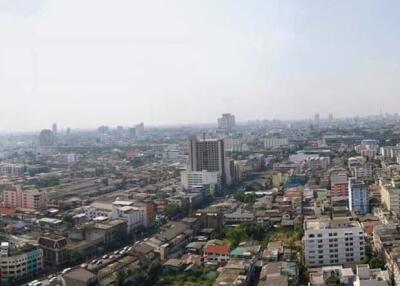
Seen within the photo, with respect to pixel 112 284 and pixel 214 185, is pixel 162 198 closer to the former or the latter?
pixel 214 185

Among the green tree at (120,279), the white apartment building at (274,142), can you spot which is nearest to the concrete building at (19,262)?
the green tree at (120,279)

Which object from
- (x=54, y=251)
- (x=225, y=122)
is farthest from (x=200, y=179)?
(x=225, y=122)

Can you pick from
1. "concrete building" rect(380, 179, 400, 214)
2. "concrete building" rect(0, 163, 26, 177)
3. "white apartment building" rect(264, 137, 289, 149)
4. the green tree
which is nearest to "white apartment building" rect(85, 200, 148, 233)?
the green tree

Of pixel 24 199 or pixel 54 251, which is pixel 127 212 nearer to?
pixel 54 251

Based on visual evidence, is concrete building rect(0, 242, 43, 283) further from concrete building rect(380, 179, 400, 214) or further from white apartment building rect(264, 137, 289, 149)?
white apartment building rect(264, 137, 289, 149)

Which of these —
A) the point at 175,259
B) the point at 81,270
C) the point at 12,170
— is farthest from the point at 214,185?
the point at 12,170

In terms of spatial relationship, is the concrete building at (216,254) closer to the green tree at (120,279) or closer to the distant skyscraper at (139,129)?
the green tree at (120,279)
